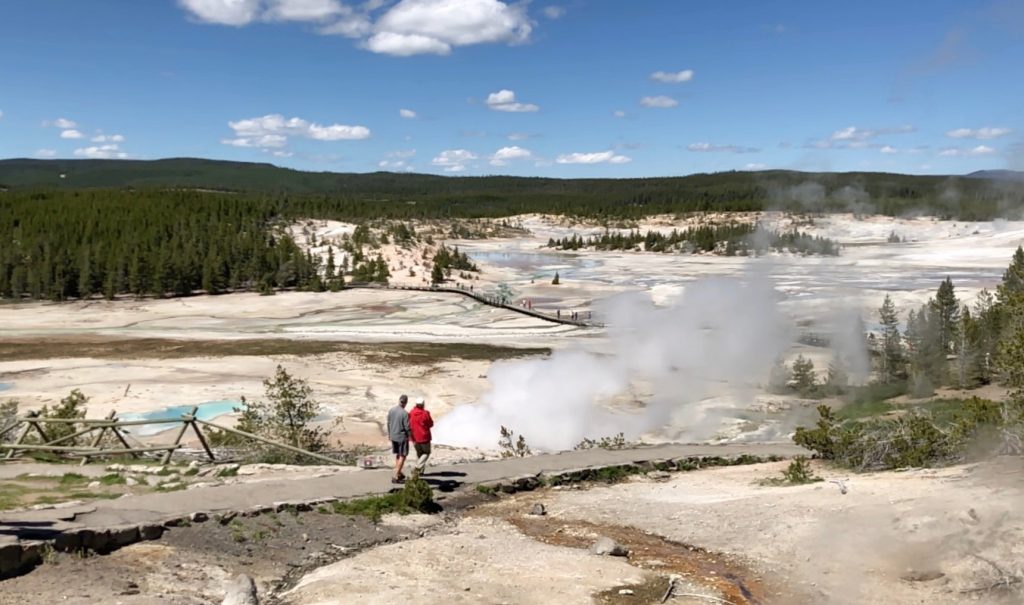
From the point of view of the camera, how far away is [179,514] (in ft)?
30.4

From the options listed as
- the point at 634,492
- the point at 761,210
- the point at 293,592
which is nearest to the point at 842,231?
the point at 761,210

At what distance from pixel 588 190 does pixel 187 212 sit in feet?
409

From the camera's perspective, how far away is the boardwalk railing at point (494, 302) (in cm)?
4362

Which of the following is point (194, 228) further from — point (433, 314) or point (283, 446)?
point (283, 446)

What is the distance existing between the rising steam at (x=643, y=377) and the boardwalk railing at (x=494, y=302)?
3174mm

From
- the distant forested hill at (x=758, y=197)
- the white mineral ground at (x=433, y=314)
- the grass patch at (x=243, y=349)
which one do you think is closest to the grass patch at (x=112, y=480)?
the white mineral ground at (x=433, y=314)

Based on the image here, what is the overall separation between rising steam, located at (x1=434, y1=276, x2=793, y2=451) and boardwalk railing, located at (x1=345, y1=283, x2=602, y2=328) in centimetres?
317

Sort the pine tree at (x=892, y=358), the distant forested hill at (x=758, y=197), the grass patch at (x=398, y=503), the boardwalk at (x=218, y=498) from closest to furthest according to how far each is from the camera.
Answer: the boardwalk at (x=218, y=498), the grass patch at (x=398, y=503), the pine tree at (x=892, y=358), the distant forested hill at (x=758, y=197)

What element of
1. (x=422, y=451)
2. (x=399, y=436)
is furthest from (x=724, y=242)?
(x=399, y=436)

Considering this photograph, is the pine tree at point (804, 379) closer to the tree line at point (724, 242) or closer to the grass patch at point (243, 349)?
the grass patch at point (243, 349)

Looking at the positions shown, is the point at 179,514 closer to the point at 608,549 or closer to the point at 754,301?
the point at 608,549

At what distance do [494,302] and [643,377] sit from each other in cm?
2506

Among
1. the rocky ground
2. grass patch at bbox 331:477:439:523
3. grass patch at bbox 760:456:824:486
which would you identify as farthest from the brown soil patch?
grass patch at bbox 760:456:824:486

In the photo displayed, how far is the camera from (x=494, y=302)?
171 feet
